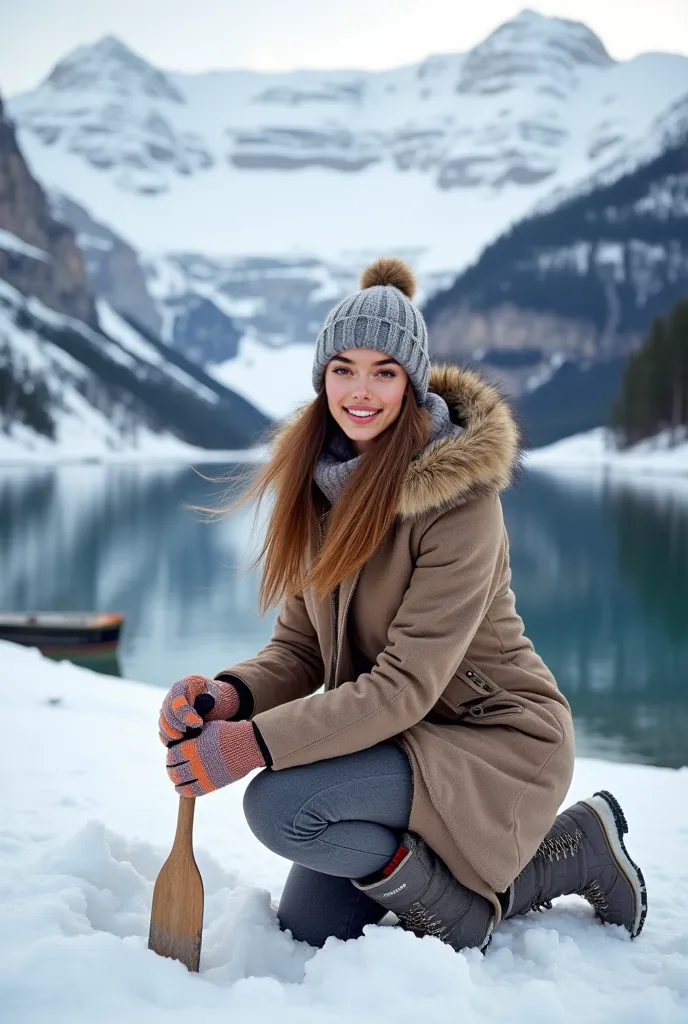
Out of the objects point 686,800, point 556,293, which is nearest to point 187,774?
point 686,800

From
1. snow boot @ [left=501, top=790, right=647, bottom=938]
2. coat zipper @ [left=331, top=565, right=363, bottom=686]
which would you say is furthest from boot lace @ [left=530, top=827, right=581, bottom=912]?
coat zipper @ [left=331, top=565, right=363, bottom=686]

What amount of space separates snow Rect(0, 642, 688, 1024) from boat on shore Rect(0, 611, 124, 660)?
9.62 m

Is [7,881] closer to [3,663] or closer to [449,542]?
[449,542]

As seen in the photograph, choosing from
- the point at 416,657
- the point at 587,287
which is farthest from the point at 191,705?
the point at 587,287

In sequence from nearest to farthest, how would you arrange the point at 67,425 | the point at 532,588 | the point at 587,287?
1. the point at 532,588
2. the point at 67,425
3. the point at 587,287

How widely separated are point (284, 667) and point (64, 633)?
11010 millimetres

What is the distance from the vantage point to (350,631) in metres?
2.48

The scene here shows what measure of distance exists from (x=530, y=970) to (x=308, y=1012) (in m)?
0.66

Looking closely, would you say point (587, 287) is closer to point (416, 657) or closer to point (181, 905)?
point (416, 657)

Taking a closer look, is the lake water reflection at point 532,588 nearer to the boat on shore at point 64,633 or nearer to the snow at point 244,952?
the boat on shore at point 64,633

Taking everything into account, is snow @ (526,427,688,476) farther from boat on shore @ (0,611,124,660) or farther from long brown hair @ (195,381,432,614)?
long brown hair @ (195,381,432,614)

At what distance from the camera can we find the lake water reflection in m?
11.1

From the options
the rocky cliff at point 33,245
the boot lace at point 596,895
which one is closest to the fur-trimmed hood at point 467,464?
the boot lace at point 596,895

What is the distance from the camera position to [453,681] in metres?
2.39
